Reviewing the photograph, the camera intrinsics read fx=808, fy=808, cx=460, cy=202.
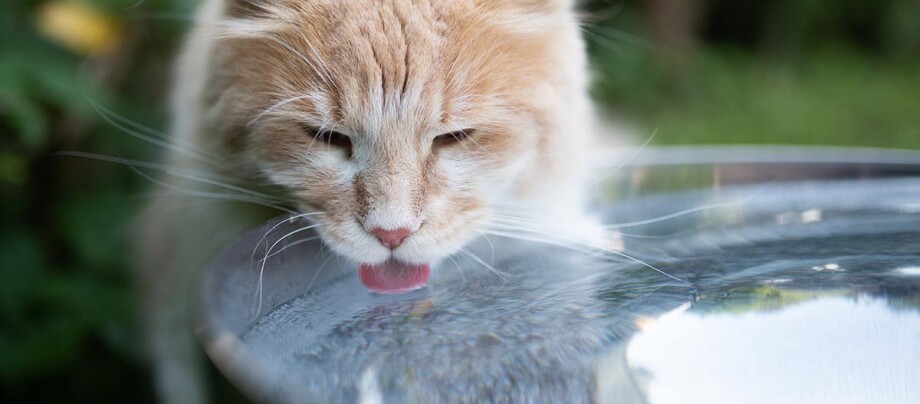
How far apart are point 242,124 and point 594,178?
0.87 m

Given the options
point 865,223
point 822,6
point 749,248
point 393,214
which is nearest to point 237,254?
point 393,214

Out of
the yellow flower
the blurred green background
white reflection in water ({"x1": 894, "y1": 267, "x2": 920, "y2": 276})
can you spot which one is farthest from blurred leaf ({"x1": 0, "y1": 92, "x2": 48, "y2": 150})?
white reflection in water ({"x1": 894, "y1": 267, "x2": 920, "y2": 276})

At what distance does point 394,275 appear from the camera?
139cm

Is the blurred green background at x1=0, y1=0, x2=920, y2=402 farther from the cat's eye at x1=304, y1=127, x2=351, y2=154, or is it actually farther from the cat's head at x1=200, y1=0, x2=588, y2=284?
the cat's eye at x1=304, y1=127, x2=351, y2=154

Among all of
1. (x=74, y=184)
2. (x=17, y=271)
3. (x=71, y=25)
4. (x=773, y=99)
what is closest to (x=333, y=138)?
(x=71, y=25)

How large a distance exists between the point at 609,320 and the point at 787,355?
0.20 meters

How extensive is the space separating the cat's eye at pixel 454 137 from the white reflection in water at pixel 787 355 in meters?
0.60

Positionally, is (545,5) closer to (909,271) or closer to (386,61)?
(386,61)

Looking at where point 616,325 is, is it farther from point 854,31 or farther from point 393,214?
point 854,31

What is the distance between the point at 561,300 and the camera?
1.04m

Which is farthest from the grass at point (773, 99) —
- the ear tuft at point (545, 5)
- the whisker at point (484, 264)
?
the whisker at point (484, 264)

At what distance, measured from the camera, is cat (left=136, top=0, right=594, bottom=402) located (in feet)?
4.43

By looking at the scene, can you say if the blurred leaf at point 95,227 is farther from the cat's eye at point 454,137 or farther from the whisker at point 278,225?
the cat's eye at point 454,137

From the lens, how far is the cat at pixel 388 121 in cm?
135
